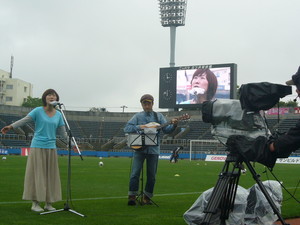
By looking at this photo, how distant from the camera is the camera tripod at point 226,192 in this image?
5387mm

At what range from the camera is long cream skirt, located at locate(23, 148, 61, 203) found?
7945mm

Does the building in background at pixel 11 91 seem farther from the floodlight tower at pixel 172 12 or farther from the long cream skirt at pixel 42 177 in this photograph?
the long cream skirt at pixel 42 177

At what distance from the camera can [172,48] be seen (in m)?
76.8

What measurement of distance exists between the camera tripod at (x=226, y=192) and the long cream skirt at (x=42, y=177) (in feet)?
11.2

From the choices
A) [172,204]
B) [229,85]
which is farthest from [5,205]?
[229,85]

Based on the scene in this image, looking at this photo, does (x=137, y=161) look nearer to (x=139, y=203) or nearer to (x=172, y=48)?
(x=139, y=203)

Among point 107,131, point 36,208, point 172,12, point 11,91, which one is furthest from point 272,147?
point 11,91

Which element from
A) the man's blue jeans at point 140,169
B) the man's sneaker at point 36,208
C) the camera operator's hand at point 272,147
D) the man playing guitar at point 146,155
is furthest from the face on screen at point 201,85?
the camera operator's hand at point 272,147

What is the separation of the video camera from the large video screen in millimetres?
41605

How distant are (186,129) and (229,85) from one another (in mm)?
15992

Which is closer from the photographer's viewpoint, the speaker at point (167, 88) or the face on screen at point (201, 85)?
the face on screen at point (201, 85)

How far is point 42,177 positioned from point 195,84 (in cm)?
4385

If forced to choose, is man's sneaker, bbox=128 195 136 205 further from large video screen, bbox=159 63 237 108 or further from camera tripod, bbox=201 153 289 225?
large video screen, bbox=159 63 237 108

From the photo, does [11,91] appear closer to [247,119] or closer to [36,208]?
[36,208]
